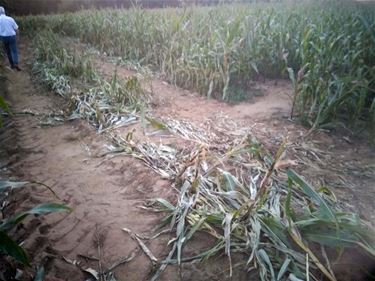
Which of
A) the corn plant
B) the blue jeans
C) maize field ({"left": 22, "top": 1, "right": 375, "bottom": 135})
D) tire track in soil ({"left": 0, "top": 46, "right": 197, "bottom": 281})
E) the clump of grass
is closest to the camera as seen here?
the corn plant

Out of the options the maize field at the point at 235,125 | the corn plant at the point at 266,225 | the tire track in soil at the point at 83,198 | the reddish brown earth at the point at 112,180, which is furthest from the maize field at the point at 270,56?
the tire track in soil at the point at 83,198

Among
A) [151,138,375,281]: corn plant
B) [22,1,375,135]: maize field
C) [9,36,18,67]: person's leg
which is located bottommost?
[9,36,18,67]: person's leg

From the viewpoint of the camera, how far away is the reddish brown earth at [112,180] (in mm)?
1367

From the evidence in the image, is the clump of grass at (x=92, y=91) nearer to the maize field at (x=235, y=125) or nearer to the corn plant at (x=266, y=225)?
the maize field at (x=235, y=125)

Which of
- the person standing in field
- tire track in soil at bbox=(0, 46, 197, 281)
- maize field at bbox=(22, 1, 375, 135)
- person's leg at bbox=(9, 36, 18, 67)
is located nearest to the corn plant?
tire track in soil at bbox=(0, 46, 197, 281)

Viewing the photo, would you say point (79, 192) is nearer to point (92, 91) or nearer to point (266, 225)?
point (266, 225)

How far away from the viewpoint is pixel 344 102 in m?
2.52

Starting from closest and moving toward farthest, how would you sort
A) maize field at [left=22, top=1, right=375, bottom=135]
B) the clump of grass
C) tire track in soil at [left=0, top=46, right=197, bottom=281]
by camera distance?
tire track in soil at [left=0, top=46, right=197, bottom=281] → maize field at [left=22, top=1, right=375, bottom=135] → the clump of grass

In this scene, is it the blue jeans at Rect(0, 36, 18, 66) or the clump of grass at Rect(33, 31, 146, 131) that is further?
the blue jeans at Rect(0, 36, 18, 66)

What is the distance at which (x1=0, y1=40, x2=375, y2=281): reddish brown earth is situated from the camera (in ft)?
4.49

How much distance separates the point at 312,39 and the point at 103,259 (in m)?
3.18

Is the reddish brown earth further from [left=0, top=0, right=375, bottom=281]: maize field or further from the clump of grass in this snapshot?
the clump of grass

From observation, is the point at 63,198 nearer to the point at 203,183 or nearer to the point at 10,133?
the point at 203,183

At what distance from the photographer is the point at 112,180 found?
1.90 m
